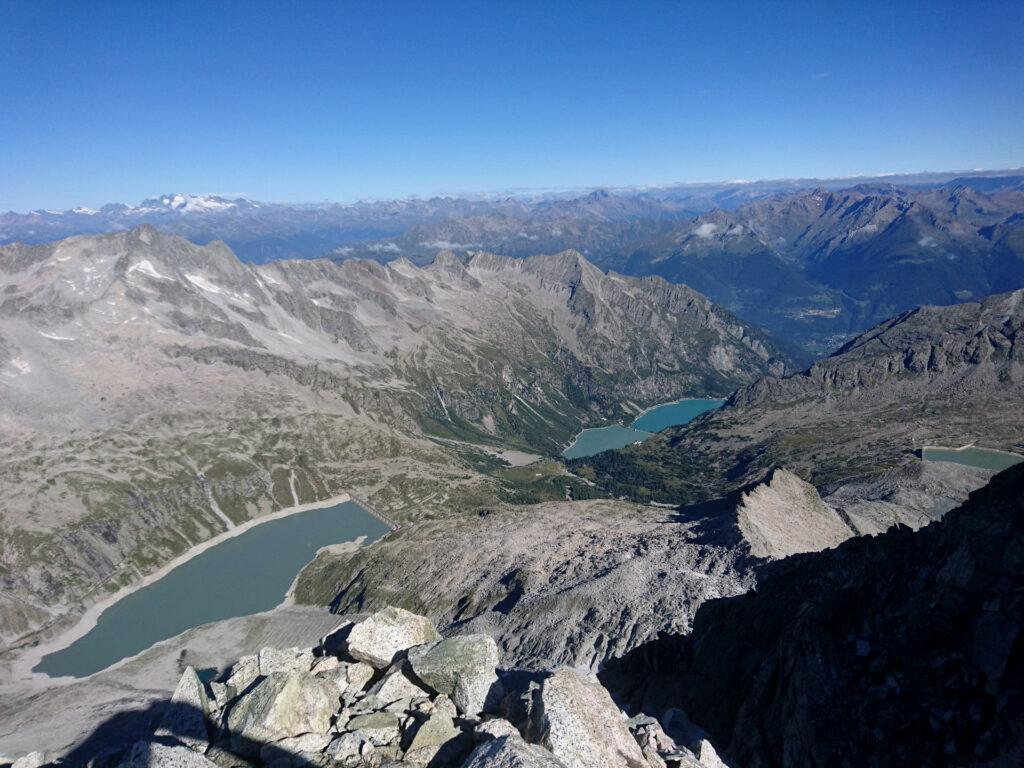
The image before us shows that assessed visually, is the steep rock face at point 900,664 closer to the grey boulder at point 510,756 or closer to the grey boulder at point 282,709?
the grey boulder at point 510,756

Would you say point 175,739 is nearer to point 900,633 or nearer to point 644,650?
point 900,633

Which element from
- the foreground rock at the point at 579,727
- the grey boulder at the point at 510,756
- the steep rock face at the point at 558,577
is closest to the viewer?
the grey boulder at the point at 510,756

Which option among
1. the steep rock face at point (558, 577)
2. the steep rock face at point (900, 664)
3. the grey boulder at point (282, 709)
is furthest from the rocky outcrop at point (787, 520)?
the grey boulder at point (282, 709)

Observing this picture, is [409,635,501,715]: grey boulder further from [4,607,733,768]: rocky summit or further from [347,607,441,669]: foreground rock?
[347,607,441,669]: foreground rock

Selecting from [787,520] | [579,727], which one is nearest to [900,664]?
[579,727]

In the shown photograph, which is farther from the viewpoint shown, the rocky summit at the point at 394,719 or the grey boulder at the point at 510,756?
the rocky summit at the point at 394,719

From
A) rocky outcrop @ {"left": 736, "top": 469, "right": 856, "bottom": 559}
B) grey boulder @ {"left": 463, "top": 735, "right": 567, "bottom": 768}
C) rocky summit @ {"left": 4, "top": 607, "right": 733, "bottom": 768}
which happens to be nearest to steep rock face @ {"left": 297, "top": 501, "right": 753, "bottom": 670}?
rocky outcrop @ {"left": 736, "top": 469, "right": 856, "bottom": 559}
